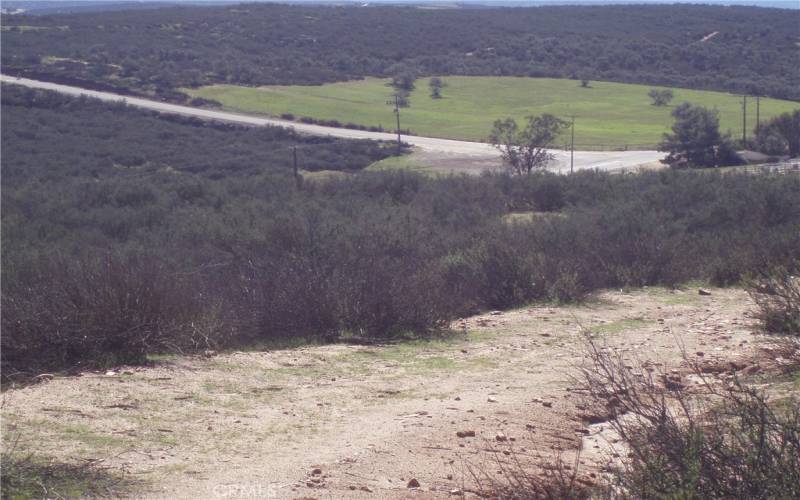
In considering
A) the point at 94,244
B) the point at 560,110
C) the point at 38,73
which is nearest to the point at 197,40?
the point at 38,73

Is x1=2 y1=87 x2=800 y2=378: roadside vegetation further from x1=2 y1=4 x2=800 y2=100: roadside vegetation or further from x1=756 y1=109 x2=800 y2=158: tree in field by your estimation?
x1=2 y1=4 x2=800 y2=100: roadside vegetation

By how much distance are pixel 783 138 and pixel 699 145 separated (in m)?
5.99

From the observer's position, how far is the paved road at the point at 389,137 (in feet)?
147

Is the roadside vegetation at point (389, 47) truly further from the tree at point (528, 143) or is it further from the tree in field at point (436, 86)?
the tree at point (528, 143)

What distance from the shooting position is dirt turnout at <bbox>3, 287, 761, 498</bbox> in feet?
19.6

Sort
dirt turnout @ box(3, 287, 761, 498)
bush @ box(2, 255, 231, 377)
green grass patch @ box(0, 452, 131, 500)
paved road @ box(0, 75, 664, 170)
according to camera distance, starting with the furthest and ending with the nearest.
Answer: paved road @ box(0, 75, 664, 170)
bush @ box(2, 255, 231, 377)
dirt turnout @ box(3, 287, 761, 498)
green grass patch @ box(0, 452, 131, 500)

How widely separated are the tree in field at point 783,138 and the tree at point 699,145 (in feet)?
11.0

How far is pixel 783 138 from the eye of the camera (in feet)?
150

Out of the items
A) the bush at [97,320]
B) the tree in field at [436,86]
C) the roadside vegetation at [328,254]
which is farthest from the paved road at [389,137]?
the bush at [97,320]

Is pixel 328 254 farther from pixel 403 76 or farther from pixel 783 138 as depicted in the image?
pixel 403 76

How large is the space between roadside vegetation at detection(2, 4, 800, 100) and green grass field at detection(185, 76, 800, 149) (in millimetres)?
2796

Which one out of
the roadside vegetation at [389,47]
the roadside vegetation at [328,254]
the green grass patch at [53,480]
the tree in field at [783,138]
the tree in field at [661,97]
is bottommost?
the tree in field at [783,138]

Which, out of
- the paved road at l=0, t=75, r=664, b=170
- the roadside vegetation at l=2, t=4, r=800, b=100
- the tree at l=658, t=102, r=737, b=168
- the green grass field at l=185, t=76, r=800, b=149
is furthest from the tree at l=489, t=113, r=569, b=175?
the roadside vegetation at l=2, t=4, r=800, b=100

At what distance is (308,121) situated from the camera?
58500mm
